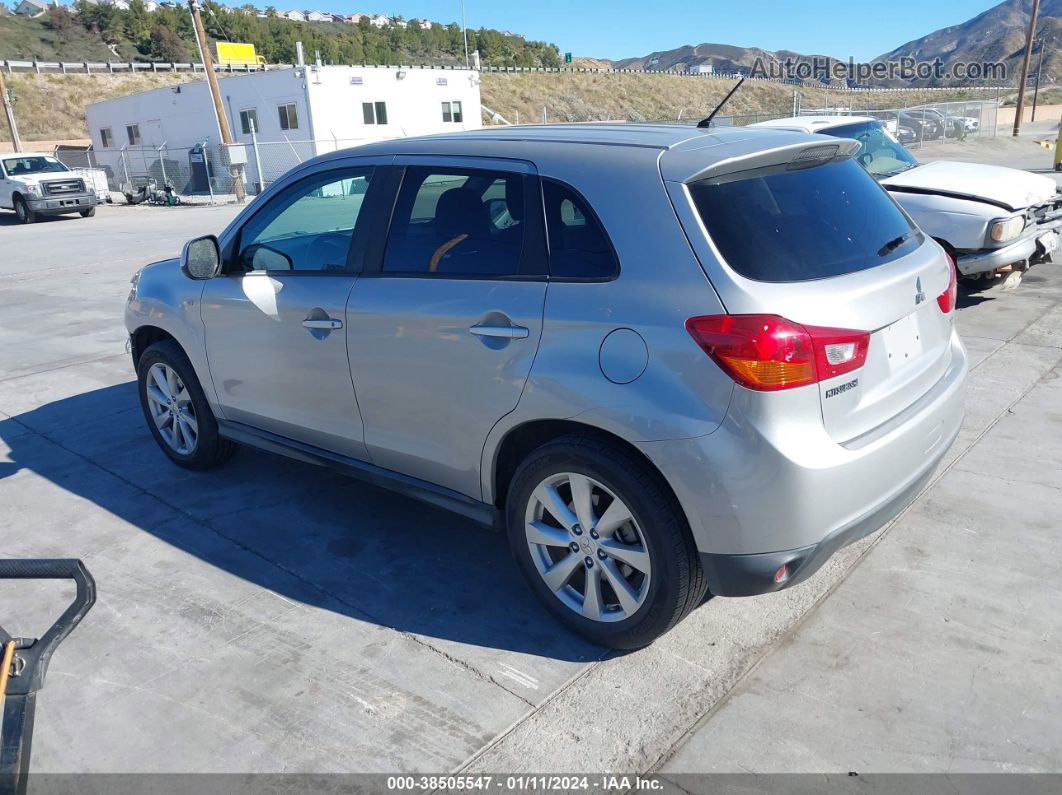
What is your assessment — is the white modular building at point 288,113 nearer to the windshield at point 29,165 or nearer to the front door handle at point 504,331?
the windshield at point 29,165

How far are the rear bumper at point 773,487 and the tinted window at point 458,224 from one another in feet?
3.32

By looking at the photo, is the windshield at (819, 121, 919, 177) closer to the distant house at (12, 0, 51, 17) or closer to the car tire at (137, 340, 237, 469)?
the car tire at (137, 340, 237, 469)

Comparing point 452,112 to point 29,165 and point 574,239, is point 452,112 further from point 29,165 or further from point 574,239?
point 574,239

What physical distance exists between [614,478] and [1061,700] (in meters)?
1.64

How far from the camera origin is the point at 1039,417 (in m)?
5.24

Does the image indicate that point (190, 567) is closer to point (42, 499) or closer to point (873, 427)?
point (42, 499)

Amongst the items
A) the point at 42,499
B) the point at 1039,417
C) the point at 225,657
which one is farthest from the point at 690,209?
the point at 42,499

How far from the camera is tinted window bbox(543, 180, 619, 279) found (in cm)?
296

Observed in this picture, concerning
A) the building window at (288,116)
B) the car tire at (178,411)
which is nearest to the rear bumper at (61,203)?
the building window at (288,116)

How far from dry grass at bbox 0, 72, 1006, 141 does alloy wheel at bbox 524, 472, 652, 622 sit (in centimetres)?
5326

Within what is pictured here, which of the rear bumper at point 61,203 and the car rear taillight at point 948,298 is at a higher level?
the car rear taillight at point 948,298

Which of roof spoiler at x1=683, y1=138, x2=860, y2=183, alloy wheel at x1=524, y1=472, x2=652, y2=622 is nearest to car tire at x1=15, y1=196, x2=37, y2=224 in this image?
alloy wheel at x1=524, y1=472, x2=652, y2=622

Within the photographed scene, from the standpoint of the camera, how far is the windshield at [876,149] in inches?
319

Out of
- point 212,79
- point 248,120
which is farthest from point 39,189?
point 248,120
